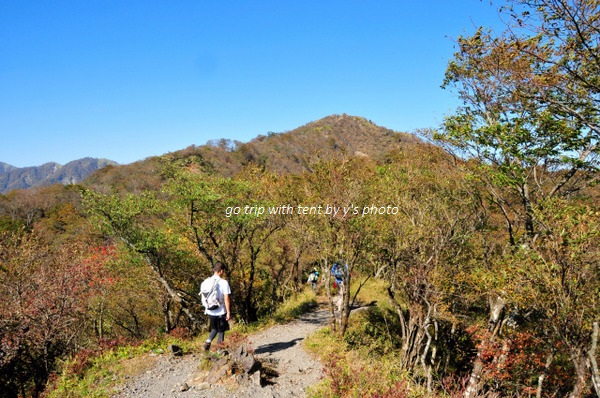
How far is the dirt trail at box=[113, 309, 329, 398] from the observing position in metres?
7.77

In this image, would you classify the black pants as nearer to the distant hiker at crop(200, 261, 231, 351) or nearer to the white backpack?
the distant hiker at crop(200, 261, 231, 351)

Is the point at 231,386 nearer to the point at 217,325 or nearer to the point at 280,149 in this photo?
the point at 217,325

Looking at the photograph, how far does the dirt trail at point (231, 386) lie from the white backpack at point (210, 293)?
5.16 feet

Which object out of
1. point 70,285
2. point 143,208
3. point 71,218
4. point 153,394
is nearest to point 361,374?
point 153,394

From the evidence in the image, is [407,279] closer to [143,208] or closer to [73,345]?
[143,208]

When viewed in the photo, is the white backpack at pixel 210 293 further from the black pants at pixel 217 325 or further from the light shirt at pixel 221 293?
the black pants at pixel 217 325

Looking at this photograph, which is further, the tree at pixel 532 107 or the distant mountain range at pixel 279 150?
the distant mountain range at pixel 279 150

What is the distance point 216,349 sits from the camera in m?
9.21

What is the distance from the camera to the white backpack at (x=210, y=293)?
8.68m

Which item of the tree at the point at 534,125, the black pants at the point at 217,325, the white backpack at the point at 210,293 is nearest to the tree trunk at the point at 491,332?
the tree at the point at 534,125

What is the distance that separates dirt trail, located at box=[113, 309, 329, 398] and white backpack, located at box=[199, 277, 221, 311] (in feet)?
5.16

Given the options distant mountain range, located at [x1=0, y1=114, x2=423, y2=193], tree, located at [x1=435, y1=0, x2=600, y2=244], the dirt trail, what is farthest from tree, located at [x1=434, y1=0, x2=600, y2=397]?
distant mountain range, located at [x1=0, y1=114, x2=423, y2=193]

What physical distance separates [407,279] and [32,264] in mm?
18132

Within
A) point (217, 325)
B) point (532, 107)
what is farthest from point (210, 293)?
point (532, 107)
